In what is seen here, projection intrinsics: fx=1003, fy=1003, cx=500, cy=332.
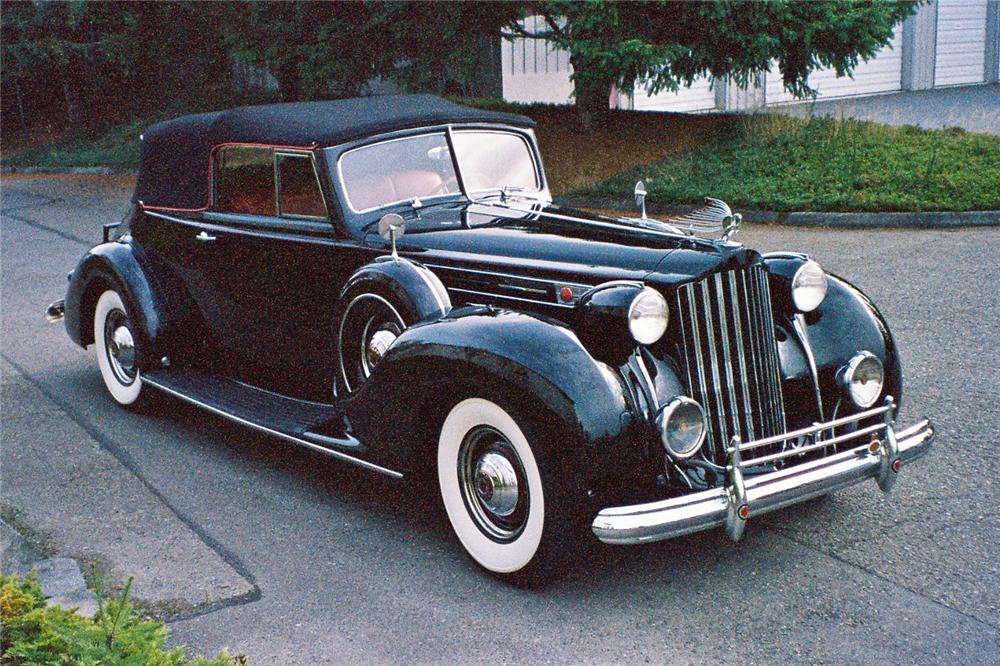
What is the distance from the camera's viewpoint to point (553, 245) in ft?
14.0

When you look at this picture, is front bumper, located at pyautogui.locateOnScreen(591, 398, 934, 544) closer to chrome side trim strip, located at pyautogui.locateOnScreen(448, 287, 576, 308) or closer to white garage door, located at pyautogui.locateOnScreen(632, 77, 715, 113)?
chrome side trim strip, located at pyautogui.locateOnScreen(448, 287, 576, 308)

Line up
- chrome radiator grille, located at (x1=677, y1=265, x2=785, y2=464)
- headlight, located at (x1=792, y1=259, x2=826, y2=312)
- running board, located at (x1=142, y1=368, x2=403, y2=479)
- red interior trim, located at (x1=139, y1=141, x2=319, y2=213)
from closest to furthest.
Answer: chrome radiator grille, located at (x1=677, y1=265, x2=785, y2=464)
headlight, located at (x1=792, y1=259, x2=826, y2=312)
running board, located at (x1=142, y1=368, x2=403, y2=479)
red interior trim, located at (x1=139, y1=141, x2=319, y2=213)

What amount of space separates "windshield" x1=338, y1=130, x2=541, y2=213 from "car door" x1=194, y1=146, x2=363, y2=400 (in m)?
0.21

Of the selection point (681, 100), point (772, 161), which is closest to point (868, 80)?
point (681, 100)

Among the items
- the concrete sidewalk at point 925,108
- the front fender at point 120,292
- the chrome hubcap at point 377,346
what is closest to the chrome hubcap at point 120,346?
the front fender at point 120,292

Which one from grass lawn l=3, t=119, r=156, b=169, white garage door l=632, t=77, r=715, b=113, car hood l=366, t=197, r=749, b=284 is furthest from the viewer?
grass lawn l=3, t=119, r=156, b=169

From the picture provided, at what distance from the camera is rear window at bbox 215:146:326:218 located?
496cm

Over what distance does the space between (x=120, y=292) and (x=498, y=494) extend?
10.3 feet

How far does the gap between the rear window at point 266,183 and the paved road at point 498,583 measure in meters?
1.24

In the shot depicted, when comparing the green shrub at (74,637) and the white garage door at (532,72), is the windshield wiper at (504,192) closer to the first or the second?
the green shrub at (74,637)

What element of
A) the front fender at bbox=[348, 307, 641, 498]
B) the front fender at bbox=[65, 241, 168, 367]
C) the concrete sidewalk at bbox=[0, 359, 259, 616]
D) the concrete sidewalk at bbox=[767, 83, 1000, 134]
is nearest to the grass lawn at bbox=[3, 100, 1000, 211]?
the concrete sidewalk at bbox=[767, 83, 1000, 134]

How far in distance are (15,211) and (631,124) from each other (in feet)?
30.4

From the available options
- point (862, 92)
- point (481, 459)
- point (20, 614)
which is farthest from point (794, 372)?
point (862, 92)

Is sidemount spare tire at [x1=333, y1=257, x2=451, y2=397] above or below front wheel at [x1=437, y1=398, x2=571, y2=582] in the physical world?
above
